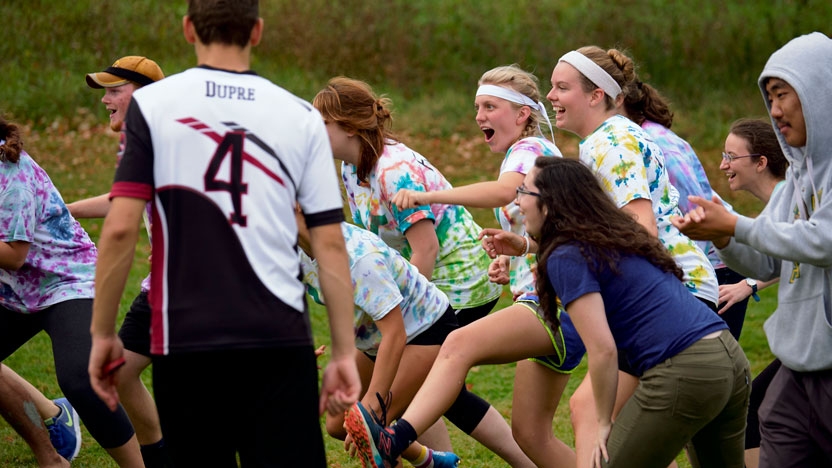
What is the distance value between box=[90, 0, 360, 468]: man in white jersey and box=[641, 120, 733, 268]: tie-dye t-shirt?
254cm

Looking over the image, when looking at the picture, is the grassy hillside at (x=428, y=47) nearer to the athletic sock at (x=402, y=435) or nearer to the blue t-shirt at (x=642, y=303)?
the athletic sock at (x=402, y=435)

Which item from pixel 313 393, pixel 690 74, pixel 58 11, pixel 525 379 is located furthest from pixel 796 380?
pixel 58 11

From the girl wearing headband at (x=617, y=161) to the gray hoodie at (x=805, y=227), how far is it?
0.59 metres

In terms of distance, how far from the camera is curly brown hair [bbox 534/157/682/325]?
12.5ft

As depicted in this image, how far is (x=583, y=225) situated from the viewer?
3863mm

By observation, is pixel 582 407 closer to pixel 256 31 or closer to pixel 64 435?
pixel 256 31

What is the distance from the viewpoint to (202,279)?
3053 mm

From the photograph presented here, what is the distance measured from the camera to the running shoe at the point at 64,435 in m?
5.89

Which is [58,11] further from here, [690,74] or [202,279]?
[202,279]

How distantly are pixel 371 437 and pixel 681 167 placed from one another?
2.16 metres

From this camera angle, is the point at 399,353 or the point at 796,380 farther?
the point at 399,353

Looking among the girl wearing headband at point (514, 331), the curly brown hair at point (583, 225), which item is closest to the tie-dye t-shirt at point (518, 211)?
the girl wearing headband at point (514, 331)

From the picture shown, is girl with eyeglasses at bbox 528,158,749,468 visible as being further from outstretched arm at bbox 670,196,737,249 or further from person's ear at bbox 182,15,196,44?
person's ear at bbox 182,15,196,44

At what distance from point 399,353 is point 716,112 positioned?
13781 mm
